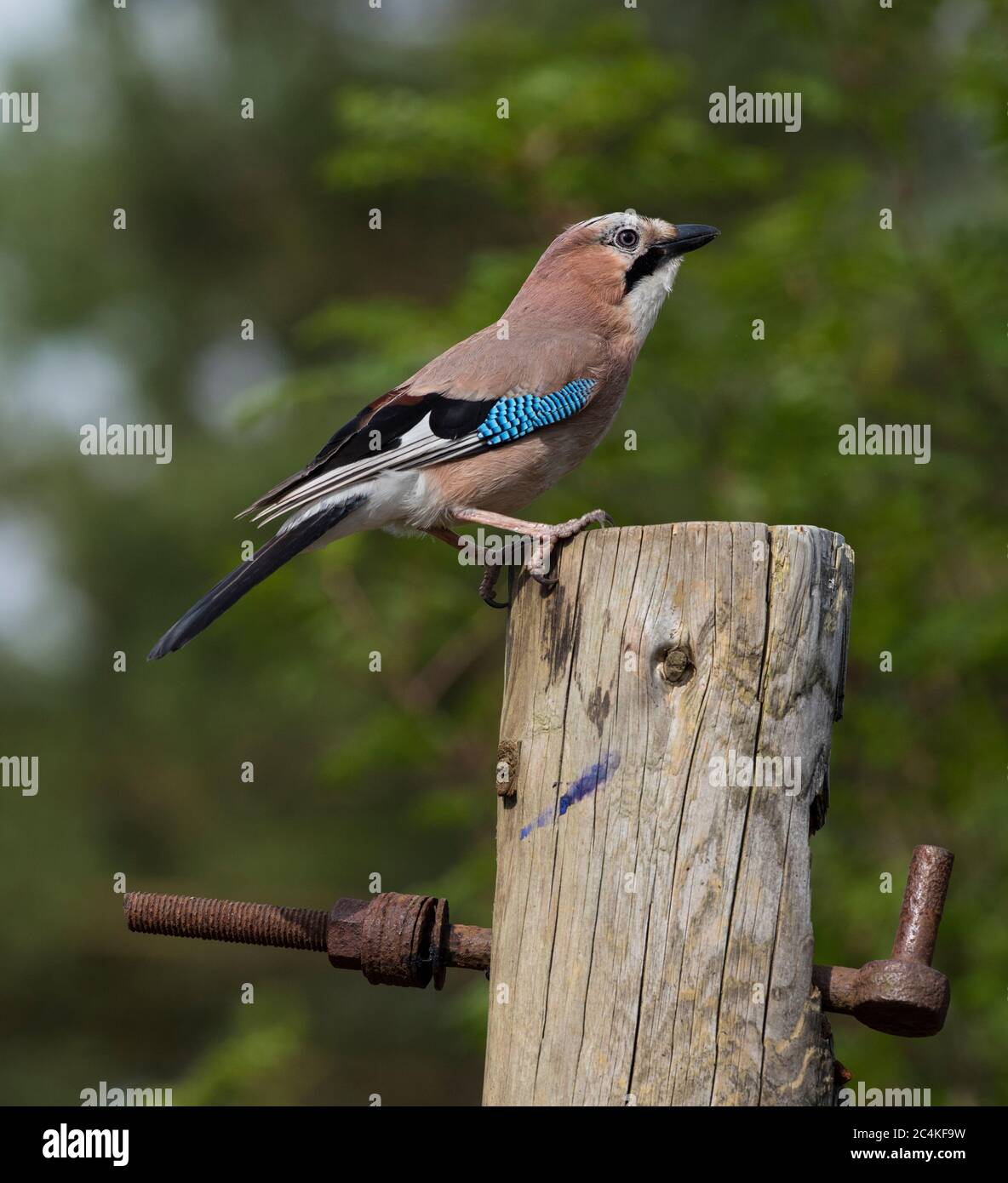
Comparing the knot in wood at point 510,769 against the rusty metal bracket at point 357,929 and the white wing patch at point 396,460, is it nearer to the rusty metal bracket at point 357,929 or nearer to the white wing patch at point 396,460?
the rusty metal bracket at point 357,929

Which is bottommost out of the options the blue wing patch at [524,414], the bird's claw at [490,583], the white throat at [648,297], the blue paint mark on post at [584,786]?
the blue paint mark on post at [584,786]

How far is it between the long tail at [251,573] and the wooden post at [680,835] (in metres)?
1.30

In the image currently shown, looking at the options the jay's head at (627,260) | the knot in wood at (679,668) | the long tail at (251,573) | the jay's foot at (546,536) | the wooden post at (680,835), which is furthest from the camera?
the jay's head at (627,260)

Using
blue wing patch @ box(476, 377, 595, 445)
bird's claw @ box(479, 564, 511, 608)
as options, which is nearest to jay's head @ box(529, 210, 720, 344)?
blue wing patch @ box(476, 377, 595, 445)

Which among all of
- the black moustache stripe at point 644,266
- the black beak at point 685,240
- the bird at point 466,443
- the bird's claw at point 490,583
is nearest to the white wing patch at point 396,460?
the bird at point 466,443

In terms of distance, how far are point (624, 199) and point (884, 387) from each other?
1.77 meters

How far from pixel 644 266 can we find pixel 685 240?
8.2 inches

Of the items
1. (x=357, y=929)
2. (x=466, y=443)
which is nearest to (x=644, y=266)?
(x=466, y=443)

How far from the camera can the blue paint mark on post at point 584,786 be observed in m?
3.22

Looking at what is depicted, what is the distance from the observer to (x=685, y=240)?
229 inches

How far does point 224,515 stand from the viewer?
1312 centimetres

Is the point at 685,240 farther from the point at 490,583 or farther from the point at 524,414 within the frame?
the point at 490,583

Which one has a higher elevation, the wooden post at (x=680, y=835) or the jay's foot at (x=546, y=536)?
the jay's foot at (x=546, y=536)

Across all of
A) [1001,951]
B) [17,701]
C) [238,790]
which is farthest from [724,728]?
[17,701]
